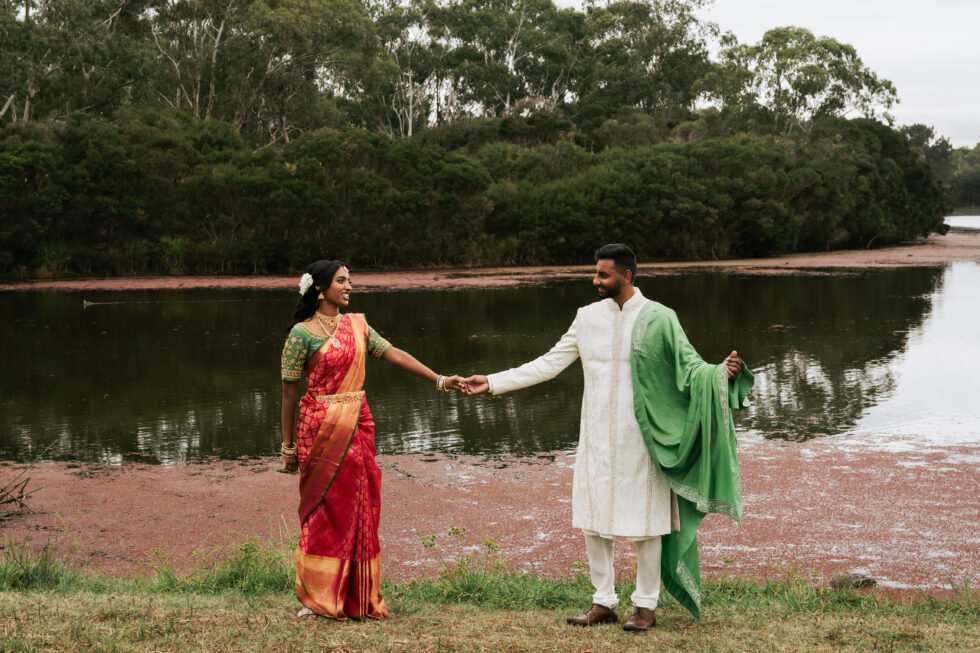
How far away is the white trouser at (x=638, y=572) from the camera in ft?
14.4

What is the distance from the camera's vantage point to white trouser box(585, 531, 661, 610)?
4.39m

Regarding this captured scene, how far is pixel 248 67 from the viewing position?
131ft

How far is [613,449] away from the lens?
4.40 metres

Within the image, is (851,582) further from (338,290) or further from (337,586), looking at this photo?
(338,290)

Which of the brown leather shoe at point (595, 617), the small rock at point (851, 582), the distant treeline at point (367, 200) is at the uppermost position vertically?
the distant treeline at point (367, 200)

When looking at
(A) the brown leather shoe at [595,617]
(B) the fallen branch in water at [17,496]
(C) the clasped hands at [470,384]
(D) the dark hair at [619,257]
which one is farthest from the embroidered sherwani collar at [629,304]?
(B) the fallen branch in water at [17,496]

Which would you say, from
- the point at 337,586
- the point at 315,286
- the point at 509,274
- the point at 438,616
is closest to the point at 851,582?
the point at 438,616

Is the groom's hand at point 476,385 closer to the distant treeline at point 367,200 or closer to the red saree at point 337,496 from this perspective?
the red saree at point 337,496

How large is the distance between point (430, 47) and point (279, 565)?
51438mm

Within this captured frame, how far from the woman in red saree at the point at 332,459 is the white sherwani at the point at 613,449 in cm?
94

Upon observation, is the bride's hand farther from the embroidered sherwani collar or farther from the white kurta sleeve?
the embroidered sherwani collar

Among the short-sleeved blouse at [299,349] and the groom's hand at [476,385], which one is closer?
the short-sleeved blouse at [299,349]

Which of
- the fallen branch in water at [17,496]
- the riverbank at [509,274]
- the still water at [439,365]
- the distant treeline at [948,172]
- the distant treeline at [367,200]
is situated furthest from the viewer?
the distant treeline at [948,172]

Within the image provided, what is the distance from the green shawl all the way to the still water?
478 cm
